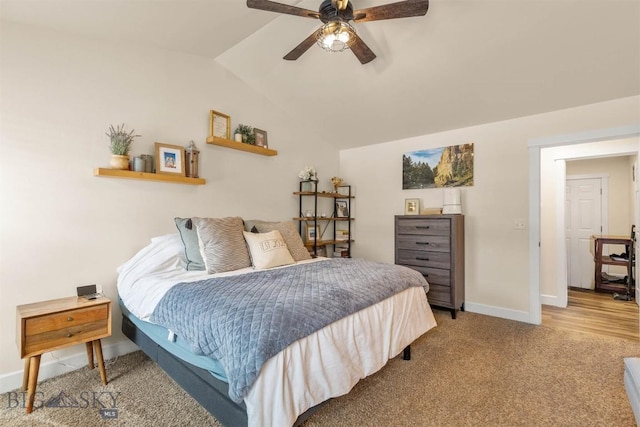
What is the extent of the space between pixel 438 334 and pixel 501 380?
0.80 metres

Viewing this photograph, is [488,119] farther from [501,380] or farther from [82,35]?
[82,35]

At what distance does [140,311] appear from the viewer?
191 cm

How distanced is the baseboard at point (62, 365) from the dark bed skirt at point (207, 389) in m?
0.74

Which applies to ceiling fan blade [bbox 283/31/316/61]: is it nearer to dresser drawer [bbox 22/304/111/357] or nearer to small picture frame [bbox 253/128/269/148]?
small picture frame [bbox 253/128/269/148]

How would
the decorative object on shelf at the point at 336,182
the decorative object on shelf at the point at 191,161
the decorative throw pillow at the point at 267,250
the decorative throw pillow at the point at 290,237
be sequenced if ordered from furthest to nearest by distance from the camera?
the decorative object on shelf at the point at 336,182, the decorative throw pillow at the point at 290,237, the decorative object on shelf at the point at 191,161, the decorative throw pillow at the point at 267,250

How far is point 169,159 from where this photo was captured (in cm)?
269

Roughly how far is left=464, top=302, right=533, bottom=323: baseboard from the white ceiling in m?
2.13

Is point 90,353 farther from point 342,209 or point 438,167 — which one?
point 438,167

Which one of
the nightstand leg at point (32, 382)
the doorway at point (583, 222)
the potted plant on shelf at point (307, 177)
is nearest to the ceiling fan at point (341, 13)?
the potted plant on shelf at point (307, 177)

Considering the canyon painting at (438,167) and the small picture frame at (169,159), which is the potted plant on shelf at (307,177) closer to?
the canyon painting at (438,167)

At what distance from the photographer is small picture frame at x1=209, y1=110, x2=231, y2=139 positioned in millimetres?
3020

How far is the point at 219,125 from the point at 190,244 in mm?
1349

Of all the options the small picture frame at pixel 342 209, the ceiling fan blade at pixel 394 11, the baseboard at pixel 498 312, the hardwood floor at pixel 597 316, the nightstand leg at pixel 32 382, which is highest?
the ceiling fan blade at pixel 394 11

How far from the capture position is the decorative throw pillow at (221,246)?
2344 mm
